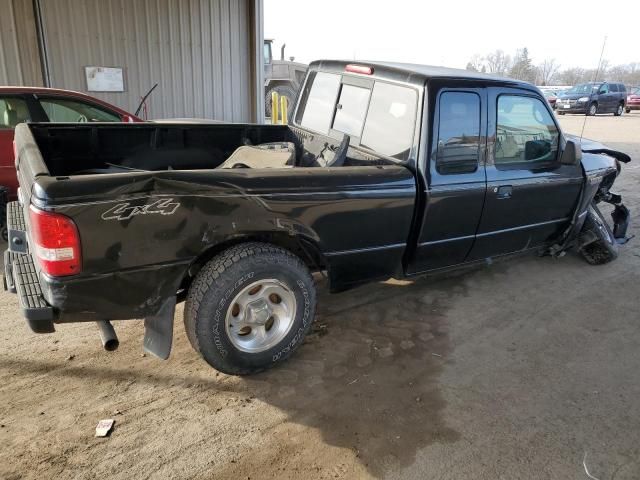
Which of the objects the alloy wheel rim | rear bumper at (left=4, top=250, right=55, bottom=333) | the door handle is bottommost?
the alloy wheel rim

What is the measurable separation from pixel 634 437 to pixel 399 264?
1.73 m

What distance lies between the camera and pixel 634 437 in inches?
108

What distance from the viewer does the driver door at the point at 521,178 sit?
3.85 metres

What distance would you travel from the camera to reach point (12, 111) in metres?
5.61

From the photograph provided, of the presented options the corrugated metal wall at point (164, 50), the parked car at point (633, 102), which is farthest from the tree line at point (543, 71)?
the corrugated metal wall at point (164, 50)

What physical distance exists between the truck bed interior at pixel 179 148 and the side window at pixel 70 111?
7.36 feet

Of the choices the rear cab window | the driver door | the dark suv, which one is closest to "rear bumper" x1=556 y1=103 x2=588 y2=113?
the dark suv

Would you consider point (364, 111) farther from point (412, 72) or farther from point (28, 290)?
point (28, 290)

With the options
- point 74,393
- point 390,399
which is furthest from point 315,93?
point 74,393

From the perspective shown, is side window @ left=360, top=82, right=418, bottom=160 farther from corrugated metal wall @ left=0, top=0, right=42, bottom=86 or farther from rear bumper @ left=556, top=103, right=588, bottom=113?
rear bumper @ left=556, top=103, right=588, bottom=113

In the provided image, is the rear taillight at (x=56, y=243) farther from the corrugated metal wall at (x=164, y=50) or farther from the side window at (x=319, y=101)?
the corrugated metal wall at (x=164, y=50)

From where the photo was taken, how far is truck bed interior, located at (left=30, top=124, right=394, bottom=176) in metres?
3.78

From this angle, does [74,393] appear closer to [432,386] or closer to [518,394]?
[432,386]

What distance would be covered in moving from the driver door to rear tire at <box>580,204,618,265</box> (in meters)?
0.80
